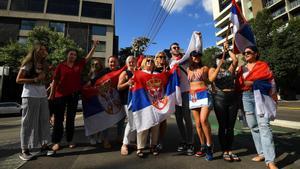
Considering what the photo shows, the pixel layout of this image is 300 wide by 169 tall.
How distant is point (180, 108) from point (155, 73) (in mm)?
878

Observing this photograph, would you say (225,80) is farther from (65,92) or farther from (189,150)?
(65,92)

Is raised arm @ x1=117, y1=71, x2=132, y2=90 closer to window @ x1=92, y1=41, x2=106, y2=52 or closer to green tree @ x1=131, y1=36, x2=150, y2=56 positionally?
green tree @ x1=131, y1=36, x2=150, y2=56

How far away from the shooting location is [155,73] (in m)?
4.51

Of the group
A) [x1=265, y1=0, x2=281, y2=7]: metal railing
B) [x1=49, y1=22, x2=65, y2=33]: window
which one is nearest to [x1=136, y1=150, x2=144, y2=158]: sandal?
[x1=49, y1=22, x2=65, y2=33]: window

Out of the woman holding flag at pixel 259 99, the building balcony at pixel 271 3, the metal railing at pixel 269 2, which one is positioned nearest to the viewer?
the woman holding flag at pixel 259 99

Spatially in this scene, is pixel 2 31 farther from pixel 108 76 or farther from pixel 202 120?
pixel 202 120

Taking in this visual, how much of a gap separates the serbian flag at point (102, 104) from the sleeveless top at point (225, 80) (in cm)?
204

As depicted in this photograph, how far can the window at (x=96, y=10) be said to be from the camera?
3644cm

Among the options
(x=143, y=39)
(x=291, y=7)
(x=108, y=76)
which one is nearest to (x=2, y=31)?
(x=143, y=39)

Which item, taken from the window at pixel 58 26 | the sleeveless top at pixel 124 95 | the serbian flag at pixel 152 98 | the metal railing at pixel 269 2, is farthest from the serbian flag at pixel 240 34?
the metal railing at pixel 269 2

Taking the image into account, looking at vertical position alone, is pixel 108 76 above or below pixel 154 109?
above

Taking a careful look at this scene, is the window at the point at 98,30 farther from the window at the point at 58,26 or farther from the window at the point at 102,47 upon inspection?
the window at the point at 58,26

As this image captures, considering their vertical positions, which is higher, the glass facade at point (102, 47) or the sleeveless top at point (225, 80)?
the glass facade at point (102, 47)

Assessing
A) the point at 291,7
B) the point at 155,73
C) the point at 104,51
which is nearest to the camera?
the point at 155,73
